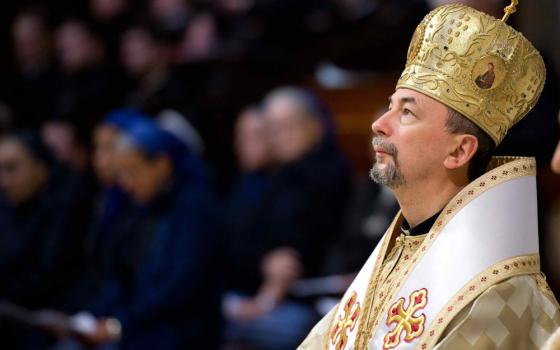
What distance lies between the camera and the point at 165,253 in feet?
22.1

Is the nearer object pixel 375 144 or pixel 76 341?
pixel 375 144

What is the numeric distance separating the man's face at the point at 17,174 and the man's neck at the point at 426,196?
18.9 ft

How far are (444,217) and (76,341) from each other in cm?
486

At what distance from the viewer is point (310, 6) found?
8727mm

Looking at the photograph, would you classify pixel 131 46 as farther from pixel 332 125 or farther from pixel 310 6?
pixel 332 125

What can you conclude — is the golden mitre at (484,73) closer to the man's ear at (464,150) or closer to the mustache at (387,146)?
the man's ear at (464,150)

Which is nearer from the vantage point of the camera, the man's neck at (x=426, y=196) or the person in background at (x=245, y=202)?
the man's neck at (x=426, y=196)

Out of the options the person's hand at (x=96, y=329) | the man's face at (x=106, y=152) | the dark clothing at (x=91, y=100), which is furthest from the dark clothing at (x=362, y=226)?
the dark clothing at (x=91, y=100)

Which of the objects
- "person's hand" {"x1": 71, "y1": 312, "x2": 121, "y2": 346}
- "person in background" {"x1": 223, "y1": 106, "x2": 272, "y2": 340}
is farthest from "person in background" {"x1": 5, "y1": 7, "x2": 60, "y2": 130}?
"person's hand" {"x1": 71, "y1": 312, "x2": 121, "y2": 346}

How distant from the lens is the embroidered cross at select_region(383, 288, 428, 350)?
10.1ft

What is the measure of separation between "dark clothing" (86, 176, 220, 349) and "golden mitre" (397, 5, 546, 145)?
3649 mm

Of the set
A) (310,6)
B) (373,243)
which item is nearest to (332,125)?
(373,243)

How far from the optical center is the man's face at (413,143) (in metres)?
3.19

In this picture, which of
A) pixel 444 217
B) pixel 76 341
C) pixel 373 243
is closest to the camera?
pixel 444 217
